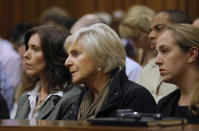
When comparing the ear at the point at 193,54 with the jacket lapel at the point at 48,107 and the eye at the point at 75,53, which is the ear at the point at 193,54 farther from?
the jacket lapel at the point at 48,107

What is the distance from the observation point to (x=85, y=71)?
3.73 metres

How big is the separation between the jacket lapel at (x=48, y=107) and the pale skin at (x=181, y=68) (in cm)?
101

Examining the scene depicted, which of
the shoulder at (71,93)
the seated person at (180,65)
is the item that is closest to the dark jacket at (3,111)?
the shoulder at (71,93)

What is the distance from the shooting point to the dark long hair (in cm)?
439

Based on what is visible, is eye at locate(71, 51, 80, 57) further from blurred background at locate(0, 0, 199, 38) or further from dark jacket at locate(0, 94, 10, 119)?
blurred background at locate(0, 0, 199, 38)

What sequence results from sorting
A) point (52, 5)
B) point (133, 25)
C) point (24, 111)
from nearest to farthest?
1. point (24, 111)
2. point (133, 25)
3. point (52, 5)

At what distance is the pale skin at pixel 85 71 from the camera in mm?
3730

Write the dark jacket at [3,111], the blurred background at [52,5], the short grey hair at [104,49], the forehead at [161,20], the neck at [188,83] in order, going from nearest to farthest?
the neck at [188,83] < the short grey hair at [104,49] < the dark jacket at [3,111] < the forehead at [161,20] < the blurred background at [52,5]

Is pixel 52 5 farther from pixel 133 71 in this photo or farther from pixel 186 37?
pixel 186 37

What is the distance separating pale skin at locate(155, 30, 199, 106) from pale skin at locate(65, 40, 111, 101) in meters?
0.42

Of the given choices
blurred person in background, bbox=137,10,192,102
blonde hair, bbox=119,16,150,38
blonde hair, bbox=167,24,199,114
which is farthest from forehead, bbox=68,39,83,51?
blonde hair, bbox=119,16,150,38

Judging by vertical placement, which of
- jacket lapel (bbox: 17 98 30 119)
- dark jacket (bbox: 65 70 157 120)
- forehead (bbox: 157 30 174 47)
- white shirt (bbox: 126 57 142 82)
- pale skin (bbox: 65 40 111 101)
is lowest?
jacket lapel (bbox: 17 98 30 119)

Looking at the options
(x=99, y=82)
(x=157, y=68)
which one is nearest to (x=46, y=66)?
(x=99, y=82)

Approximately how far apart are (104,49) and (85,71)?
0.19m
